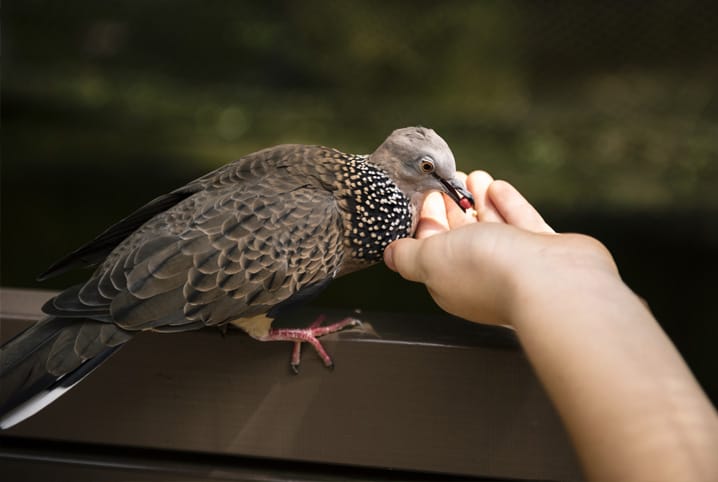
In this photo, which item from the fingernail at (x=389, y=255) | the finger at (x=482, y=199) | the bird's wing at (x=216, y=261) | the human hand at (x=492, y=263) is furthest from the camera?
the finger at (x=482, y=199)

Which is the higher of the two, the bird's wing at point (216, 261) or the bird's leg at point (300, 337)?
the bird's wing at point (216, 261)

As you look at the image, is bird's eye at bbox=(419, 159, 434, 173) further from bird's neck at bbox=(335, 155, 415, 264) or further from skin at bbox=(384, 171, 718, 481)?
skin at bbox=(384, 171, 718, 481)

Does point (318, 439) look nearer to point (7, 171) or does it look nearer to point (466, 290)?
point (466, 290)

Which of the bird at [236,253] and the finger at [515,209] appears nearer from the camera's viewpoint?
the bird at [236,253]

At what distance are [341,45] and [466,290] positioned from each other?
1557 mm

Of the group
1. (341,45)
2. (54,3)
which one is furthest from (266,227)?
(54,3)

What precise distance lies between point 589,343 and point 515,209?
1.39ft

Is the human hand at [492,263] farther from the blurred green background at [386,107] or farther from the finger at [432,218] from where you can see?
the blurred green background at [386,107]

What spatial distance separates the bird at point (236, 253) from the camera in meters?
0.86

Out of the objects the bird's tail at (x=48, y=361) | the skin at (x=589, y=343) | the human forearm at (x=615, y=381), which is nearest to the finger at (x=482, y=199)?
the skin at (x=589, y=343)

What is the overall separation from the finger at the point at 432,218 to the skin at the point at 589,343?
23 centimetres

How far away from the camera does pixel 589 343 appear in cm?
69

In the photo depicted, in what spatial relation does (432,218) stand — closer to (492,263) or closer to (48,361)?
(492,263)

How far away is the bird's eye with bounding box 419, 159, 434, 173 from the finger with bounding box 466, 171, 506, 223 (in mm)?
143
